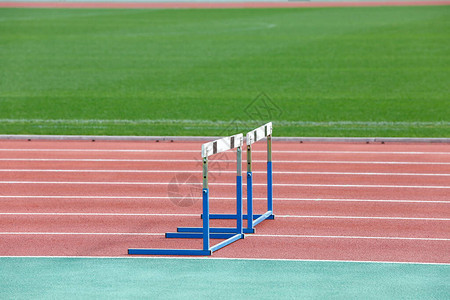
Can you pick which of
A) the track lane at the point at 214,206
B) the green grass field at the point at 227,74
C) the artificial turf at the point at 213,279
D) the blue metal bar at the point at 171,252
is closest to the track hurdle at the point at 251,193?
the track lane at the point at 214,206

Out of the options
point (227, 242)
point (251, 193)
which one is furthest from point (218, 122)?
point (227, 242)

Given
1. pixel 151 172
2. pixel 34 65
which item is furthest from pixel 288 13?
pixel 151 172

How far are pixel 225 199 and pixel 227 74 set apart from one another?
14.6m

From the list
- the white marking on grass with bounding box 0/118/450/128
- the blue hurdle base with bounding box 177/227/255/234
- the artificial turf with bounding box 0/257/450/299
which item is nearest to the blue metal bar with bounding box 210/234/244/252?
the blue hurdle base with bounding box 177/227/255/234

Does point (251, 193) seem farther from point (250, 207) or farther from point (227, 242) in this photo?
point (227, 242)

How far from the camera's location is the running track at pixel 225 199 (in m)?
8.70

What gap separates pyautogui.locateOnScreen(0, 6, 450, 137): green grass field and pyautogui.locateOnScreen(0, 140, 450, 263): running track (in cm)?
237

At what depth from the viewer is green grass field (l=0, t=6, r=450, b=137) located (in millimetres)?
18359

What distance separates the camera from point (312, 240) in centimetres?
890

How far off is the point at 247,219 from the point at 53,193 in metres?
3.29

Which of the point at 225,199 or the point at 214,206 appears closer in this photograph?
the point at 214,206

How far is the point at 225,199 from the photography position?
11.2 metres

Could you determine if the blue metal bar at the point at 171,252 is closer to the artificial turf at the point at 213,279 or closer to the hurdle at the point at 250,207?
the artificial turf at the point at 213,279

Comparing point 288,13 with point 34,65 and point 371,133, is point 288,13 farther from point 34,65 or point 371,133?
point 371,133
